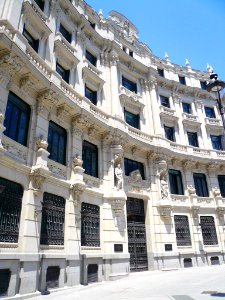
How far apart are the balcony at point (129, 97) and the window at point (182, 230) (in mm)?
10246

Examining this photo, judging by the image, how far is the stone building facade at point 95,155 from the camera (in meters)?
11.2

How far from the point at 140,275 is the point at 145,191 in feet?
19.6

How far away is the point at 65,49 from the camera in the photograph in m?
16.8

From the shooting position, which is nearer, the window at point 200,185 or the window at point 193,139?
the window at point 200,185

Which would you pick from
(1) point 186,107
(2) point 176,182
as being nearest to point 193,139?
(1) point 186,107

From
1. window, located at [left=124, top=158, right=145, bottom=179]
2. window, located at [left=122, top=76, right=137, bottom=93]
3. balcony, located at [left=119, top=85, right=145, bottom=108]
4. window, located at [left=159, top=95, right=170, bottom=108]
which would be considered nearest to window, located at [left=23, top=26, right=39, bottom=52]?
balcony, located at [left=119, top=85, right=145, bottom=108]

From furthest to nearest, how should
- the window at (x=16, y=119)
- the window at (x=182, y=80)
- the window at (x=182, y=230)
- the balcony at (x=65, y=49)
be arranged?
the window at (x=182, y=80) → the window at (x=182, y=230) → the balcony at (x=65, y=49) → the window at (x=16, y=119)

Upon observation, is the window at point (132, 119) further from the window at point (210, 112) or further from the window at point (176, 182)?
the window at point (210, 112)

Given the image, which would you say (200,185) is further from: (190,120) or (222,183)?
(190,120)

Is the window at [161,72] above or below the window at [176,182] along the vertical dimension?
above

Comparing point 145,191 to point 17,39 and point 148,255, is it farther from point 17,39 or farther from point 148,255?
point 17,39

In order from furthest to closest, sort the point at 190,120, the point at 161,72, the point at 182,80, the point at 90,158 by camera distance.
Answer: the point at 182,80, the point at 161,72, the point at 190,120, the point at 90,158

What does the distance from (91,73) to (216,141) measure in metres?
16.4

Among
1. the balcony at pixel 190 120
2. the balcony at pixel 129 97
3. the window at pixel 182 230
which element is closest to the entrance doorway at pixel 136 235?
the window at pixel 182 230
